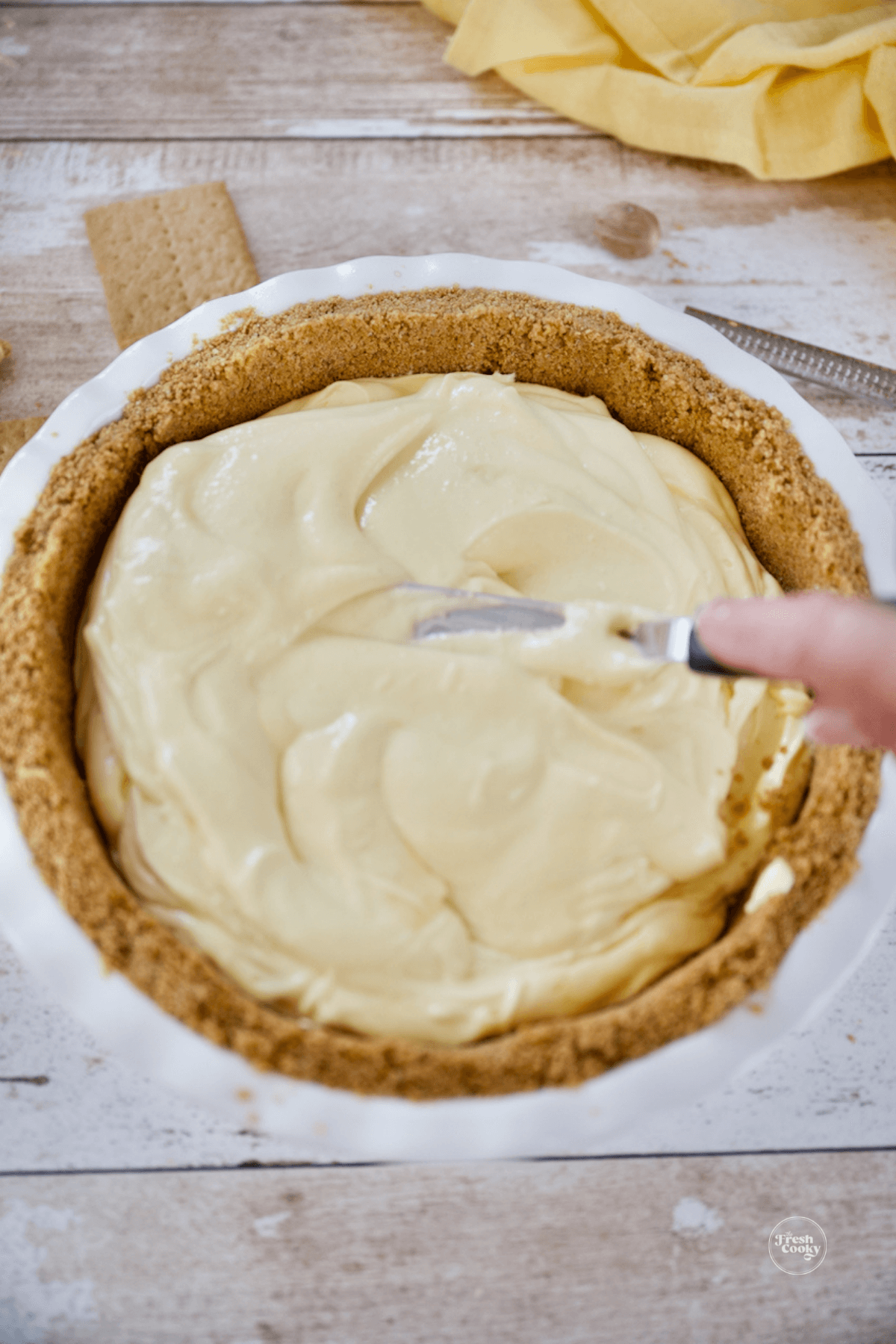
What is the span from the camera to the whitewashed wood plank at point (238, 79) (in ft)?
6.75

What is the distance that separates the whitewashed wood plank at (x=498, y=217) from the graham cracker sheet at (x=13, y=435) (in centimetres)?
24

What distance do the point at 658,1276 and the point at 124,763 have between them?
116cm

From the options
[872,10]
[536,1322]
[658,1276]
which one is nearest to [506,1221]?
[536,1322]

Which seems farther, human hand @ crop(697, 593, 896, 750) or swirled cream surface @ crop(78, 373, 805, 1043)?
swirled cream surface @ crop(78, 373, 805, 1043)

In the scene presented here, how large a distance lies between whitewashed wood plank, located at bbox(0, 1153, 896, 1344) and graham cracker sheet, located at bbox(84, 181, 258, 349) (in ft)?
5.20

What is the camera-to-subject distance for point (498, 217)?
2.02 m

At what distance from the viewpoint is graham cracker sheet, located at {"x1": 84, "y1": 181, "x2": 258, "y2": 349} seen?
1.86 metres

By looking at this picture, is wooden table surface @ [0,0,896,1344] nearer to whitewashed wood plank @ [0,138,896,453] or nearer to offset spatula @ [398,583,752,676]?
whitewashed wood plank @ [0,138,896,453]

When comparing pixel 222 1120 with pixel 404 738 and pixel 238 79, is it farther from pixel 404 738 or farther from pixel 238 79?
pixel 238 79

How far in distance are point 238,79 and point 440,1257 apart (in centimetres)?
240

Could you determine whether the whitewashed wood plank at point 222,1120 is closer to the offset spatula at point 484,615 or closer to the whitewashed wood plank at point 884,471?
the offset spatula at point 484,615

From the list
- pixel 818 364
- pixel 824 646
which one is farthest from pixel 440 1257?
pixel 818 364

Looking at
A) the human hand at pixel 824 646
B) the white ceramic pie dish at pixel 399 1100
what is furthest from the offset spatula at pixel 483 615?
the white ceramic pie dish at pixel 399 1100

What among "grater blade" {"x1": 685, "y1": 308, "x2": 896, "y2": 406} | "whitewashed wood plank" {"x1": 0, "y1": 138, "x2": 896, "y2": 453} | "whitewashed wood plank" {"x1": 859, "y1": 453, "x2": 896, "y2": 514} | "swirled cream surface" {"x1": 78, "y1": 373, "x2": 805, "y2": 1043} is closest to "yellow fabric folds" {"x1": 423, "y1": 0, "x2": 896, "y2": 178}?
"whitewashed wood plank" {"x1": 0, "y1": 138, "x2": 896, "y2": 453}
